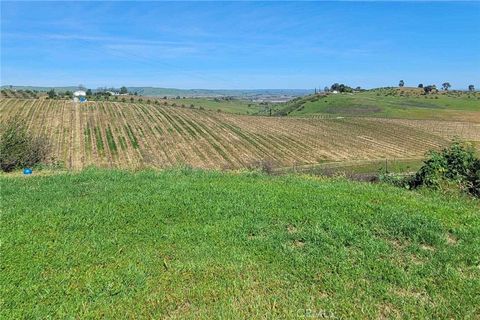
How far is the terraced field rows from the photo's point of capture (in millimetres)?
46719

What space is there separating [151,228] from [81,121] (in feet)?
197

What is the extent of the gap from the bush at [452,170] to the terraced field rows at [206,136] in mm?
33857

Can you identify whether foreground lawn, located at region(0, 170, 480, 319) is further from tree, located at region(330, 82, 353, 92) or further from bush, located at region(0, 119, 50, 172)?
tree, located at region(330, 82, 353, 92)

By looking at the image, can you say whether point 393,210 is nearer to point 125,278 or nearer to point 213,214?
point 213,214

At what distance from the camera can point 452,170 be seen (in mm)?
9688

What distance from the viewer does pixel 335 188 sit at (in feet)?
28.8

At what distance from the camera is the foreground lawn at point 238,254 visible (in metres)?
4.23

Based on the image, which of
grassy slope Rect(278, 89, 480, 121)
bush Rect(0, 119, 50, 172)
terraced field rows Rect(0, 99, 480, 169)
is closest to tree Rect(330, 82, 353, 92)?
grassy slope Rect(278, 89, 480, 121)

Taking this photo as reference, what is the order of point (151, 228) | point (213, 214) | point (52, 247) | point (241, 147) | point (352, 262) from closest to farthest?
point (352, 262), point (52, 247), point (151, 228), point (213, 214), point (241, 147)

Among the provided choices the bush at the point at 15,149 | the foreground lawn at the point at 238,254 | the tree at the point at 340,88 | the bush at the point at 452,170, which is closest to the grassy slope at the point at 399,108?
the tree at the point at 340,88

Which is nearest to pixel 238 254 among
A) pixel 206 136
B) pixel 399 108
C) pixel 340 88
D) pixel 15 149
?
pixel 15 149

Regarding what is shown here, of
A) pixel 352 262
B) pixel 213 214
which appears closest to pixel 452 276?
pixel 352 262

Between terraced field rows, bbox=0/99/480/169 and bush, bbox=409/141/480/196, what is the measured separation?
1333 inches

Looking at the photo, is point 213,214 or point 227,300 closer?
point 227,300
